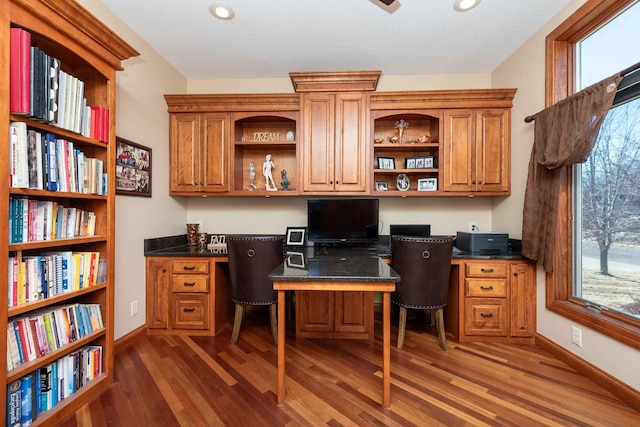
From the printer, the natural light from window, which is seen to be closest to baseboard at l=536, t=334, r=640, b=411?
the natural light from window

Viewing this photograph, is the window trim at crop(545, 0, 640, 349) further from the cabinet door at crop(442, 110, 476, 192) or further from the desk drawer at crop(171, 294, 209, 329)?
the desk drawer at crop(171, 294, 209, 329)

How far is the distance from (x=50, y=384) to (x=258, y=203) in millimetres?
2200

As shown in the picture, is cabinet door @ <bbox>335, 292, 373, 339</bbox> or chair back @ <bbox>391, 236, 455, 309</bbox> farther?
cabinet door @ <bbox>335, 292, 373, 339</bbox>

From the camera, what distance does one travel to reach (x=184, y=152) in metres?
2.85

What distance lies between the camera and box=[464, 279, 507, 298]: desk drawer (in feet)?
7.83

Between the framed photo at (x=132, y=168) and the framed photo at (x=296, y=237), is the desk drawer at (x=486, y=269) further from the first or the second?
the framed photo at (x=132, y=168)

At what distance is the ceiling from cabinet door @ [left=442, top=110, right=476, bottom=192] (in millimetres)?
633

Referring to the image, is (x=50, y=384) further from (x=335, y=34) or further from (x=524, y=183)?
(x=524, y=183)

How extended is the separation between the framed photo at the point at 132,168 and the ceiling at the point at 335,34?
102 cm

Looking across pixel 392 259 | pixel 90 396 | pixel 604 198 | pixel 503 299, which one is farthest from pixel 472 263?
pixel 90 396

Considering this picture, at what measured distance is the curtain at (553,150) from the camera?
1720 millimetres

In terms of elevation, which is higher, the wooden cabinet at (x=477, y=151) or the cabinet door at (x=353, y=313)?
the wooden cabinet at (x=477, y=151)

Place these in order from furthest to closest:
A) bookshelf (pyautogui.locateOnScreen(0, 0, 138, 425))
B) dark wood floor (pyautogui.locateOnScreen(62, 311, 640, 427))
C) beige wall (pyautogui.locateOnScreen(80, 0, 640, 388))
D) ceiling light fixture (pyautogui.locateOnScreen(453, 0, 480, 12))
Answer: beige wall (pyautogui.locateOnScreen(80, 0, 640, 388)) → ceiling light fixture (pyautogui.locateOnScreen(453, 0, 480, 12)) → dark wood floor (pyautogui.locateOnScreen(62, 311, 640, 427)) → bookshelf (pyautogui.locateOnScreen(0, 0, 138, 425))

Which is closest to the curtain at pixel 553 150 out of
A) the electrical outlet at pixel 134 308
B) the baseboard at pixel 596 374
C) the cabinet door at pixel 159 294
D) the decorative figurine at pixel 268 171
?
the baseboard at pixel 596 374
